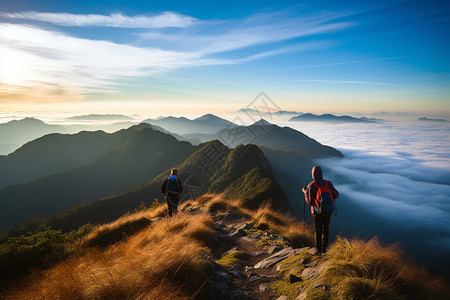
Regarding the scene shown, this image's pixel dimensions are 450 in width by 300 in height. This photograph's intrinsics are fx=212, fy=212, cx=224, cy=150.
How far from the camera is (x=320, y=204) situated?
19.9 feet

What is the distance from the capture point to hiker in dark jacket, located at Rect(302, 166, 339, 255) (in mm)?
6031

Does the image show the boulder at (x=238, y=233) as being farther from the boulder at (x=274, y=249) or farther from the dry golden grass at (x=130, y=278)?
the dry golden grass at (x=130, y=278)

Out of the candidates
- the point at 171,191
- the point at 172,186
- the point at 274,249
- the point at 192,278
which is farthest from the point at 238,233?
the point at 192,278

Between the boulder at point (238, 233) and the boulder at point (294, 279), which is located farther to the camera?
the boulder at point (238, 233)

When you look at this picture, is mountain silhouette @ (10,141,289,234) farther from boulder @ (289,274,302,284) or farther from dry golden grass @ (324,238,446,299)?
dry golden grass @ (324,238,446,299)

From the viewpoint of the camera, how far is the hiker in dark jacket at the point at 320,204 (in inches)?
237

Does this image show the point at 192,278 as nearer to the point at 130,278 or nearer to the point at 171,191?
the point at 130,278

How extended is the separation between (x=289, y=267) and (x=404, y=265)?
97.2 inches

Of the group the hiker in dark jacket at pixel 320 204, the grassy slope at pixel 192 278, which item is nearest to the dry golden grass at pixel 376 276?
the grassy slope at pixel 192 278

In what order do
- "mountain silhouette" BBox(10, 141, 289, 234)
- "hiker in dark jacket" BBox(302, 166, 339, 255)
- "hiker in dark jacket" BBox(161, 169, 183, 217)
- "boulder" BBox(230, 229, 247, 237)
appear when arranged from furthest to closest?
"mountain silhouette" BBox(10, 141, 289, 234), "hiker in dark jacket" BBox(161, 169, 183, 217), "boulder" BBox(230, 229, 247, 237), "hiker in dark jacket" BBox(302, 166, 339, 255)

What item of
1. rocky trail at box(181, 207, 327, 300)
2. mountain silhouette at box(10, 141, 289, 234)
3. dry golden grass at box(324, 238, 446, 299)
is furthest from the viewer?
mountain silhouette at box(10, 141, 289, 234)

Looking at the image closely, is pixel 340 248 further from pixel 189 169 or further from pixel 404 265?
pixel 189 169

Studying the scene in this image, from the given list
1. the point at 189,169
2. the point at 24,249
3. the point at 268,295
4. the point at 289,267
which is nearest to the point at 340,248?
the point at 289,267

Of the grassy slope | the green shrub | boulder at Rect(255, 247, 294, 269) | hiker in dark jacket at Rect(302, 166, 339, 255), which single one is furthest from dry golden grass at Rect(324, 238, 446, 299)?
the green shrub
